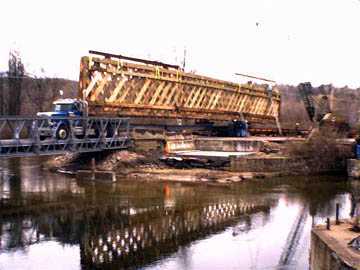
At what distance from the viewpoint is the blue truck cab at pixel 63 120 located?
33406 millimetres

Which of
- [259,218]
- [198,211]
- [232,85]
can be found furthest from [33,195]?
[232,85]

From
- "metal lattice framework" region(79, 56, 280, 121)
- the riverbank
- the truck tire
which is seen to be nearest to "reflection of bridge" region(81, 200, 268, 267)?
the riverbank

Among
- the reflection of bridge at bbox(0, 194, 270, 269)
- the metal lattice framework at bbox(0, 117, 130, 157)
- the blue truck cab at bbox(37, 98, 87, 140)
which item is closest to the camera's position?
the reflection of bridge at bbox(0, 194, 270, 269)

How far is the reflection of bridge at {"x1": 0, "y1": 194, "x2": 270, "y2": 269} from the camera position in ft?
65.0

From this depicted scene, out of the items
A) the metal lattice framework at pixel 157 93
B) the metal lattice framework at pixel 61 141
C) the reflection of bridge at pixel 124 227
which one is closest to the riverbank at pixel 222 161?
the metal lattice framework at pixel 61 141

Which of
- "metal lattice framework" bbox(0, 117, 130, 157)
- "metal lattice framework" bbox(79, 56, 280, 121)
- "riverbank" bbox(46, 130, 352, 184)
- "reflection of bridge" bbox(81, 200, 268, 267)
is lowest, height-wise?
"reflection of bridge" bbox(81, 200, 268, 267)

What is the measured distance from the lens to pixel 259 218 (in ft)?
82.2

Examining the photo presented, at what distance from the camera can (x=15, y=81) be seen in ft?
269

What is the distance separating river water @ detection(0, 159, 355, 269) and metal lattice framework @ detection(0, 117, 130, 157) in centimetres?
222

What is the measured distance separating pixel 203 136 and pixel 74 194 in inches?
776

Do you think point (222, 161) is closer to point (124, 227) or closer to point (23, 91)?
point (124, 227)

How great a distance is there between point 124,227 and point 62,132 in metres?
12.1

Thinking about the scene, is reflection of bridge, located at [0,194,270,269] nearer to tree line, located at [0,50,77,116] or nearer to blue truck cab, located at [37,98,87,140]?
blue truck cab, located at [37,98,87,140]

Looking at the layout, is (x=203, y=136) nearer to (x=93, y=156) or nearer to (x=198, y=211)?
(x=93, y=156)
